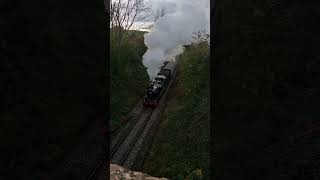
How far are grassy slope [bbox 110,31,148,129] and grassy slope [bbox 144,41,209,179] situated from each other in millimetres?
2389

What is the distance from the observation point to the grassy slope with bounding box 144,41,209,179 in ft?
35.8

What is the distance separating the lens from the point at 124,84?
2095cm

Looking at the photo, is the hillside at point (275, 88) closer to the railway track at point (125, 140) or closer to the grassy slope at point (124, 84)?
the railway track at point (125, 140)

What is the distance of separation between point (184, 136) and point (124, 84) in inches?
359

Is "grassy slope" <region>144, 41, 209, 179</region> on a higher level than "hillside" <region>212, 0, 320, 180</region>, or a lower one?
lower

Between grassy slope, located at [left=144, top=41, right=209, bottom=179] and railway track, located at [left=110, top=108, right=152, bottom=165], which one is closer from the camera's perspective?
grassy slope, located at [left=144, top=41, right=209, bottom=179]

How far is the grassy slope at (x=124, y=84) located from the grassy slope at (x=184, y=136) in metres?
2.39

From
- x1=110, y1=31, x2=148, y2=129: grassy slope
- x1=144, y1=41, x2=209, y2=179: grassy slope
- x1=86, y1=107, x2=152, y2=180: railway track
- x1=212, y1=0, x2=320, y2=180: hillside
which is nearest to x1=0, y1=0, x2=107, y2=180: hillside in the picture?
x1=86, y1=107, x2=152, y2=180: railway track

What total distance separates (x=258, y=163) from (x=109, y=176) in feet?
12.1

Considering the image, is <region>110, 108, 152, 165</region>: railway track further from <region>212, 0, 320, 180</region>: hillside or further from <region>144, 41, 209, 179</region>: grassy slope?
<region>212, 0, 320, 180</region>: hillside

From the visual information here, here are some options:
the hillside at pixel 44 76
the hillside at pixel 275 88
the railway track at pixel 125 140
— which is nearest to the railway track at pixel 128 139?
the railway track at pixel 125 140

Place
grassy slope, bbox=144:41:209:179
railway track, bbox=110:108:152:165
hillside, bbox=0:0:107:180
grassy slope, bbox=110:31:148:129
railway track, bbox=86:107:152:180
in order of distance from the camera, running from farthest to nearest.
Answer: grassy slope, bbox=110:31:148:129
railway track, bbox=110:108:152:165
grassy slope, bbox=144:41:209:179
railway track, bbox=86:107:152:180
hillside, bbox=0:0:107:180

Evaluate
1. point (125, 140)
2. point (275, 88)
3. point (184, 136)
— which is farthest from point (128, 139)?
point (275, 88)

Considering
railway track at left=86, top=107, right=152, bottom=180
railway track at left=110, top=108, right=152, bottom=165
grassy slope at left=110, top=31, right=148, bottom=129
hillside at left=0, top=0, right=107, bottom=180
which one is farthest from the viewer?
grassy slope at left=110, top=31, right=148, bottom=129
